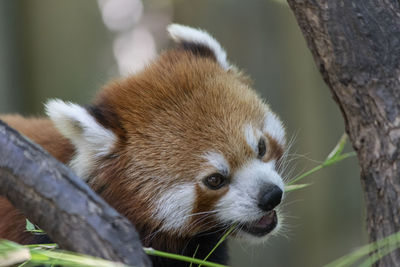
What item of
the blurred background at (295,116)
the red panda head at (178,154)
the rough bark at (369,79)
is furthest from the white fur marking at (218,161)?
the blurred background at (295,116)

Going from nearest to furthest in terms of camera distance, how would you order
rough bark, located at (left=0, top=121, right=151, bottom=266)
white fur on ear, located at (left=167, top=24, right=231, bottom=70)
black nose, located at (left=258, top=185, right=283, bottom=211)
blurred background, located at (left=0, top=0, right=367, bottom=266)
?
1. rough bark, located at (left=0, top=121, right=151, bottom=266)
2. black nose, located at (left=258, top=185, right=283, bottom=211)
3. white fur on ear, located at (left=167, top=24, right=231, bottom=70)
4. blurred background, located at (left=0, top=0, right=367, bottom=266)

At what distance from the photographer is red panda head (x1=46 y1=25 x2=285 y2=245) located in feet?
7.22

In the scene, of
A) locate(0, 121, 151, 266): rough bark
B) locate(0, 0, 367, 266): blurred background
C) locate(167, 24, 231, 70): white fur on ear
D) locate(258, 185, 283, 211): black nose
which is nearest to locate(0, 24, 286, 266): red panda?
locate(258, 185, 283, 211): black nose

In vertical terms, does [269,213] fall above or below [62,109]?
below

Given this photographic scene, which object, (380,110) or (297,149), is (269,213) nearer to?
(380,110)

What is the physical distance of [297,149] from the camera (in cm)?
456

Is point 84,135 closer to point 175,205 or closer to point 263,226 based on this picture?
A: point 175,205

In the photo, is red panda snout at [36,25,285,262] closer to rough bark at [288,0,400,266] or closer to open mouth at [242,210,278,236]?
open mouth at [242,210,278,236]

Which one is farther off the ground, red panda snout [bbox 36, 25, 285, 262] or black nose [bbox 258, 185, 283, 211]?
Answer: red panda snout [bbox 36, 25, 285, 262]

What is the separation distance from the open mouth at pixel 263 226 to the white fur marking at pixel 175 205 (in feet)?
0.94

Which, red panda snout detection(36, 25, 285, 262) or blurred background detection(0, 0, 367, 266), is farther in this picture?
blurred background detection(0, 0, 367, 266)

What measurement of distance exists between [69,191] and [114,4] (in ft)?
16.6

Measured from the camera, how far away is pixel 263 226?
7.79ft

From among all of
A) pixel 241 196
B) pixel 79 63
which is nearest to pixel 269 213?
pixel 241 196
